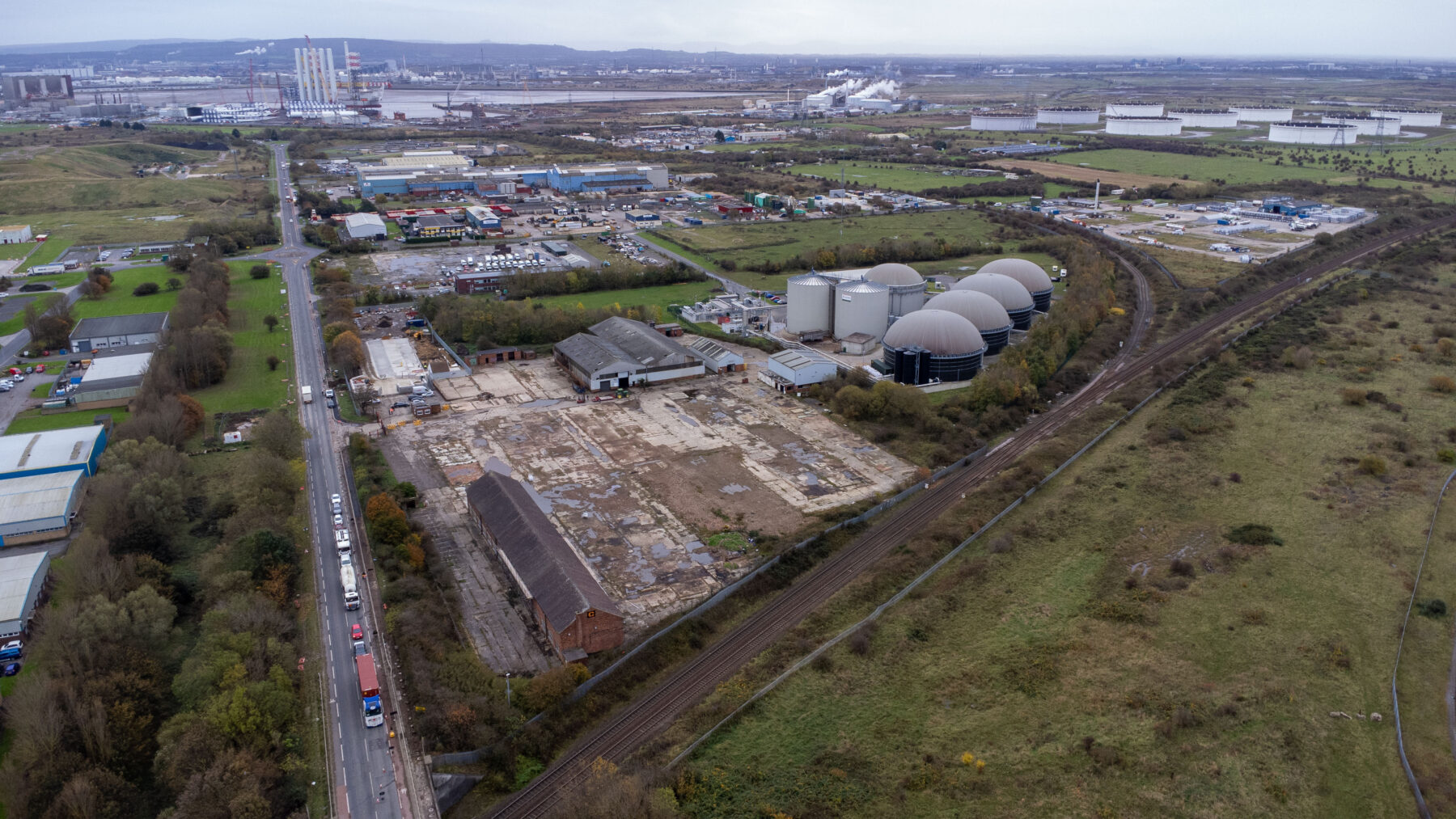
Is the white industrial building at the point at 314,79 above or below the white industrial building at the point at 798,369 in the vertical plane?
above

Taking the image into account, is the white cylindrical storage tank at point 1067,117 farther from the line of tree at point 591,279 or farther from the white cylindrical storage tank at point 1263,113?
the line of tree at point 591,279

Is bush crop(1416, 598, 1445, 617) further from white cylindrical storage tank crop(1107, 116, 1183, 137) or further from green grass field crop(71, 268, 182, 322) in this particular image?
white cylindrical storage tank crop(1107, 116, 1183, 137)

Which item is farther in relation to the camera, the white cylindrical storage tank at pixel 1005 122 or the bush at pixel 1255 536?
the white cylindrical storage tank at pixel 1005 122

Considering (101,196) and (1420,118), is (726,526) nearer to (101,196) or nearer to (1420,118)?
(101,196)

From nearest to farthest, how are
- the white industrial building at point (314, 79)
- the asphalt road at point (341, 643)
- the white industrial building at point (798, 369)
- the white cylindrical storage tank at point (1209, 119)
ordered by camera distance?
the asphalt road at point (341, 643) < the white industrial building at point (798, 369) < the white cylindrical storage tank at point (1209, 119) < the white industrial building at point (314, 79)

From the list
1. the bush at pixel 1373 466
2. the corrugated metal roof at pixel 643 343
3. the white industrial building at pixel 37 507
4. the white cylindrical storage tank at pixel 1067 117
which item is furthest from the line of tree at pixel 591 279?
the white cylindrical storage tank at pixel 1067 117

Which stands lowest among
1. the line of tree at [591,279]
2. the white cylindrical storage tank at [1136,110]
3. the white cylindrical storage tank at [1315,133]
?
the line of tree at [591,279]

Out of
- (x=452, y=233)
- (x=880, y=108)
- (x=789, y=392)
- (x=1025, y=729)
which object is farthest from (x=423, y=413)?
(x=880, y=108)
